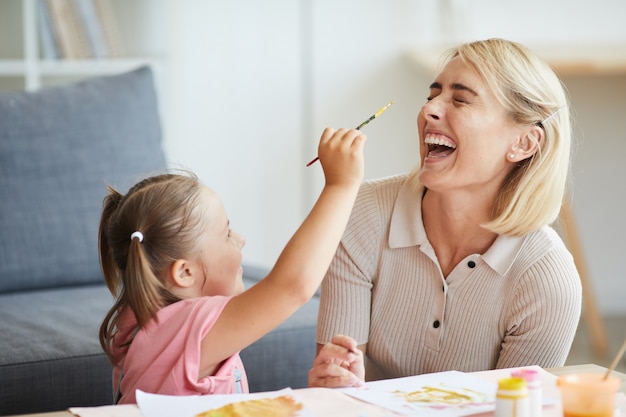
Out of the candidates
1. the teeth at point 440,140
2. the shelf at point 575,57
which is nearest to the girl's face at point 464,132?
the teeth at point 440,140

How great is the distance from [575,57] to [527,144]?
1.74 meters

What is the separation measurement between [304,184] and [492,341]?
2.08m

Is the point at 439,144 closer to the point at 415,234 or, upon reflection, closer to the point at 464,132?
the point at 464,132

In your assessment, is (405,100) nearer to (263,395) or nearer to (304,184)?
(304,184)

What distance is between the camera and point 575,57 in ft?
11.0

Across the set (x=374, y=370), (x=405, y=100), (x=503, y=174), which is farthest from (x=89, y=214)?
(x=405, y=100)

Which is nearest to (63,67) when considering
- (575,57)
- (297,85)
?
(297,85)

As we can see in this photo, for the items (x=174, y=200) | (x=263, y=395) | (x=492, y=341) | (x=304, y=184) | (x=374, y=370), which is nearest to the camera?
(x=263, y=395)

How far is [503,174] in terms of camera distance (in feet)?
5.89

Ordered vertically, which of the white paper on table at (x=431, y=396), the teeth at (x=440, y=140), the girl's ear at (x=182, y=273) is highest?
the teeth at (x=440, y=140)

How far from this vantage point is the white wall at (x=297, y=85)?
3.61 m

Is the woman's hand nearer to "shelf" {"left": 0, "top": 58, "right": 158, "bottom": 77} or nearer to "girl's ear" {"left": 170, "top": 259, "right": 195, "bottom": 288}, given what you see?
"girl's ear" {"left": 170, "top": 259, "right": 195, "bottom": 288}

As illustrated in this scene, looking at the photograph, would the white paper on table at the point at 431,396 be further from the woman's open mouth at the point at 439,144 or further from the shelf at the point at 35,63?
the shelf at the point at 35,63

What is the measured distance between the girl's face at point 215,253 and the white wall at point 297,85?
7.07ft
